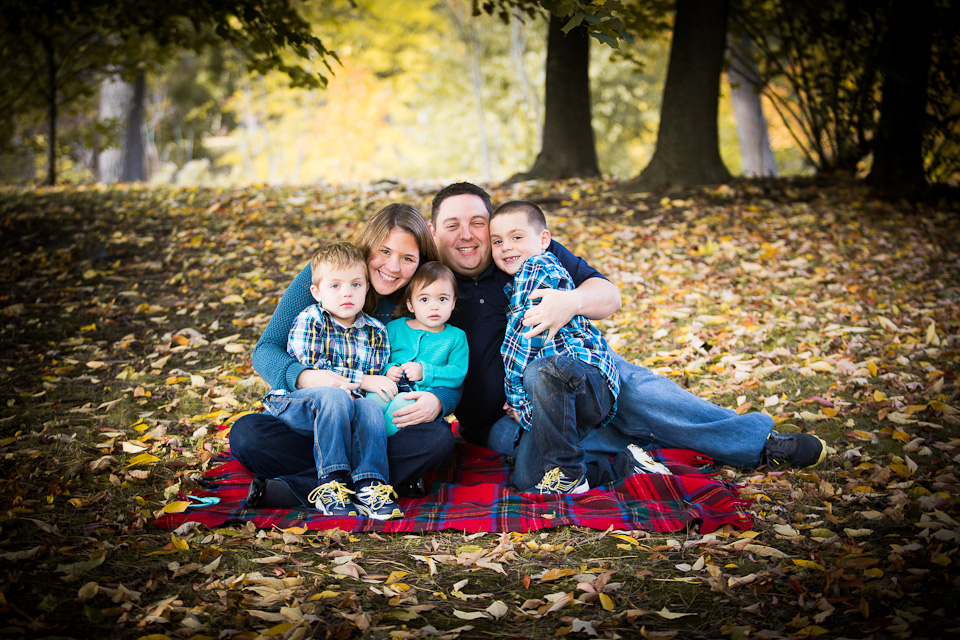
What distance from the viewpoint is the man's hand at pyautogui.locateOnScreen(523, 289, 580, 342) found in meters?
3.20

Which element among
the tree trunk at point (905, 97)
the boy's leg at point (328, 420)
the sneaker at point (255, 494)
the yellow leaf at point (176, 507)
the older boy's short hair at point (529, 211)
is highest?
the tree trunk at point (905, 97)

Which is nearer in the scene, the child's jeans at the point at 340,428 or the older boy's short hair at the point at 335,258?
the child's jeans at the point at 340,428

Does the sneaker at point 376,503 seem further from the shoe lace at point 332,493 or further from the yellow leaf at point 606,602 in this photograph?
the yellow leaf at point 606,602

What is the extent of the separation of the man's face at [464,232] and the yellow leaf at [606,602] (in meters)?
1.80

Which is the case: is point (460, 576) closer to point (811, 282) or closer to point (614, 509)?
point (614, 509)

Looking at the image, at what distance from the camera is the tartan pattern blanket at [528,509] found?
2.99m

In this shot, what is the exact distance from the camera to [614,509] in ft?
10.2

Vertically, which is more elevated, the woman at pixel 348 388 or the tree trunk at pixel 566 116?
the tree trunk at pixel 566 116

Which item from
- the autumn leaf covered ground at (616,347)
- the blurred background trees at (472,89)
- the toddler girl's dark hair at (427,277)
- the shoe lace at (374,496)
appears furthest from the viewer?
the blurred background trees at (472,89)

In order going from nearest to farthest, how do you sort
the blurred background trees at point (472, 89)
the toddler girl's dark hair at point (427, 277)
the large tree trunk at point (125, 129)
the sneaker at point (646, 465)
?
the toddler girl's dark hair at point (427, 277) → the sneaker at point (646, 465) → the blurred background trees at point (472, 89) → the large tree trunk at point (125, 129)

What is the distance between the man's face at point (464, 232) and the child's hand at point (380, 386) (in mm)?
773

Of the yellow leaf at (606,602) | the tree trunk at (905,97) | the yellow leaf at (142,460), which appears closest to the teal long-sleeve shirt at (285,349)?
the yellow leaf at (142,460)

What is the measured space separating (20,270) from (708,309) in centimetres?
632

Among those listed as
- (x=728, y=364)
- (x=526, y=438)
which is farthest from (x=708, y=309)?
(x=526, y=438)
